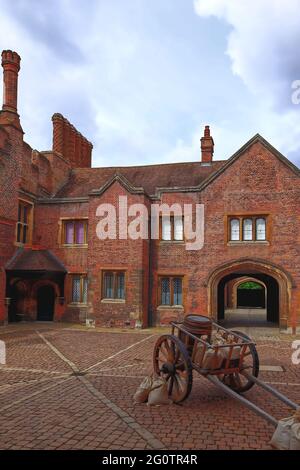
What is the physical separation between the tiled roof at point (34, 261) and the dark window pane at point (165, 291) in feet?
→ 17.0

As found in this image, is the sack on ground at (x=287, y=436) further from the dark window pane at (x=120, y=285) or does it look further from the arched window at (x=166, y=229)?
the arched window at (x=166, y=229)

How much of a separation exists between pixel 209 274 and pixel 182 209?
11.0 ft

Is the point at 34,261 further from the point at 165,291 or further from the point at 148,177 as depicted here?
the point at 148,177

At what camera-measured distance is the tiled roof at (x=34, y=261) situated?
19281 mm

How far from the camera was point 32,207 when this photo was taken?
21609 millimetres

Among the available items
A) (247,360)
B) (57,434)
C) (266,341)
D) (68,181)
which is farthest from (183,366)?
(68,181)

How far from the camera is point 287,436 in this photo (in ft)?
16.9

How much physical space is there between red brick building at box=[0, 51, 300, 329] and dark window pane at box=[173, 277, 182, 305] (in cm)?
5

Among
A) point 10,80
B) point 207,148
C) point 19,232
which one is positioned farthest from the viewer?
point 207,148

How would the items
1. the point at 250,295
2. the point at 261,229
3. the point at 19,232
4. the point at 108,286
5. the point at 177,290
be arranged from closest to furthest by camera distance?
the point at 261,229 → the point at 108,286 → the point at 177,290 → the point at 19,232 → the point at 250,295

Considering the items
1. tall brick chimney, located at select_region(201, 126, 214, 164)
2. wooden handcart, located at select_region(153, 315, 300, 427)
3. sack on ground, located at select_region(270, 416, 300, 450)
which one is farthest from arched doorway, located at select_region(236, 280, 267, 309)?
sack on ground, located at select_region(270, 416, 300, 450)

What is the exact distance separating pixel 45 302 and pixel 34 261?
2817 millimetres
